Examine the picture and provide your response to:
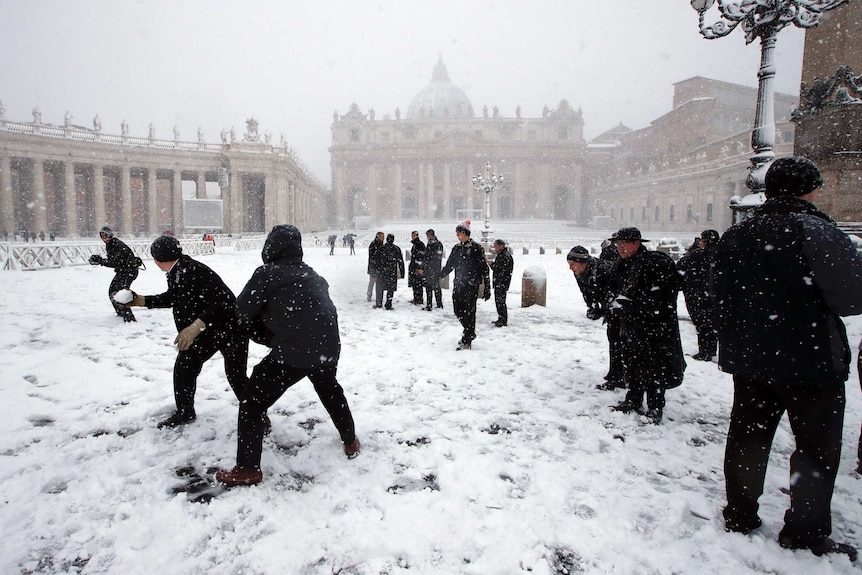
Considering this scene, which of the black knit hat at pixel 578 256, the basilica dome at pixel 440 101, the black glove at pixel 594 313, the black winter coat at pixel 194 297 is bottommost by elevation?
the black glove at pixel 594 313

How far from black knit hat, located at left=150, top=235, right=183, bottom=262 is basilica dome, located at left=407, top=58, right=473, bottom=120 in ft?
268

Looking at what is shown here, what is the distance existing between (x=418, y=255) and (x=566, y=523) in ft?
25.1

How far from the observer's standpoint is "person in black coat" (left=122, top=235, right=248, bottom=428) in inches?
147

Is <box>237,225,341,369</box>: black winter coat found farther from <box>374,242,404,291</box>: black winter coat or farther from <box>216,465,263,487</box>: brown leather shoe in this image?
<box>374,242,404,291</box>: black winter coat

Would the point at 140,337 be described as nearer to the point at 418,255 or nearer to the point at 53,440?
the point at 53,440

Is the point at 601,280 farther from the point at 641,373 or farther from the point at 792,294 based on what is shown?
the point at 792,294

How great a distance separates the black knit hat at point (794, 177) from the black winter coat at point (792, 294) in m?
0.06

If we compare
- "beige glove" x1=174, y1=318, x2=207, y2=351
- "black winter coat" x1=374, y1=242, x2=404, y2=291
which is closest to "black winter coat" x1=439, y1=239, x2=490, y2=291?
"black winter coat" x1=374, y1=242, x2=404, y2=291

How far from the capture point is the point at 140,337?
7.45 meters

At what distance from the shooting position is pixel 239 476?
3.15m

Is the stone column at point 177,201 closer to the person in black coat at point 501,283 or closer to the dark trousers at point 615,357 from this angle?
the person in black coat at point 501,283

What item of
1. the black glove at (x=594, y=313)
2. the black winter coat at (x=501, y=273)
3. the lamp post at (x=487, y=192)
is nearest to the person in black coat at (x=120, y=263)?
the black winter coat at (x=501, y=273)

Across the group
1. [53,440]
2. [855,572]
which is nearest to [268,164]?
[53,440]

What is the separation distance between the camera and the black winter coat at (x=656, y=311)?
4121 mm
